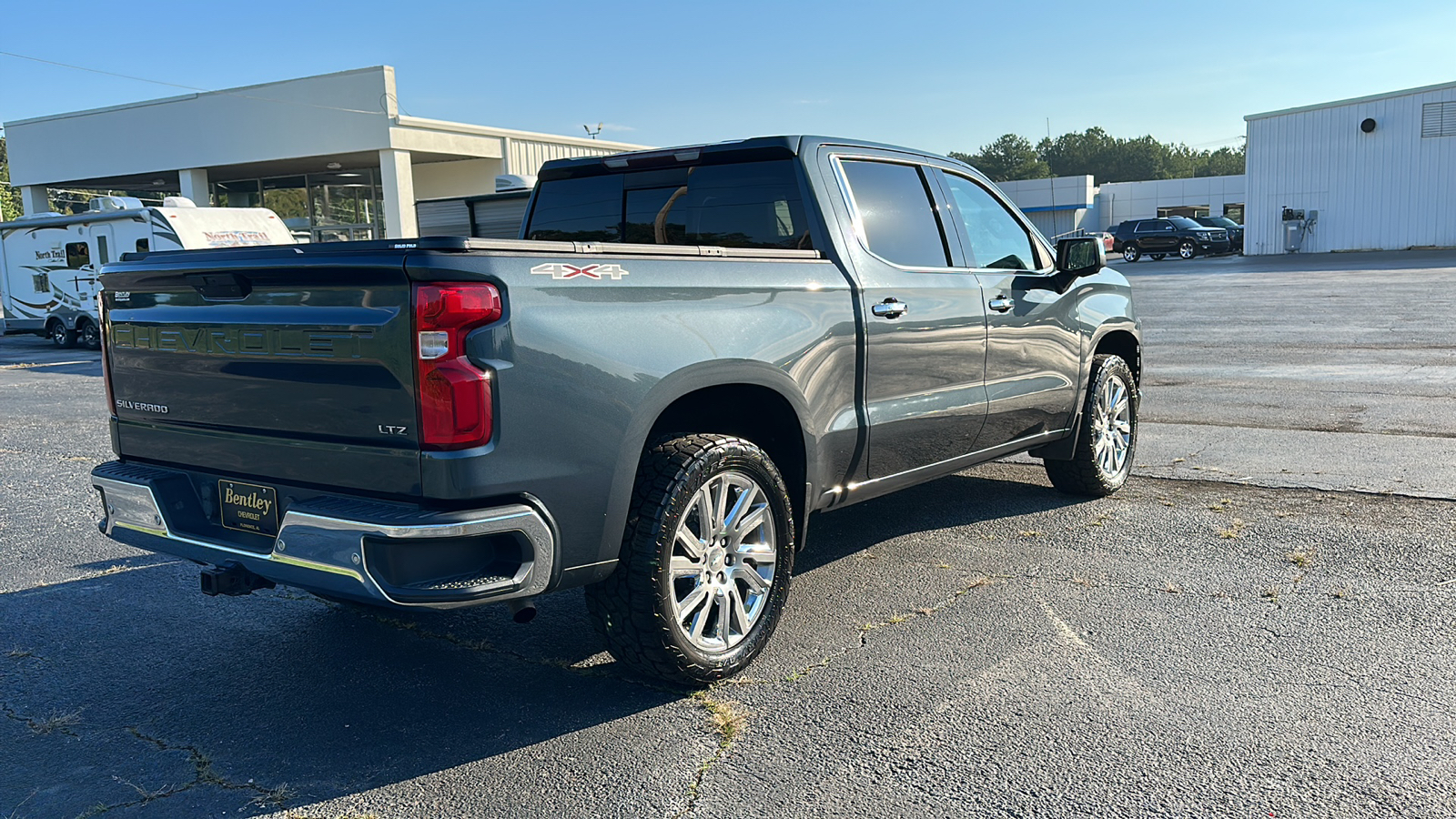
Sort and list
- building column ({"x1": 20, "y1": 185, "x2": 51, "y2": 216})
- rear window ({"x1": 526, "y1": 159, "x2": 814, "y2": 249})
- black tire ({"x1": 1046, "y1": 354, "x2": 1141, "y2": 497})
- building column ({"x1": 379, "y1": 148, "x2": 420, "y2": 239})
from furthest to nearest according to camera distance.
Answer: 1. building column ({"x1": 20, "y1": 185, "x2": 51, "y2": 216})
2. building column ({"x1": 379, "y1": 148, "x2": 420, "y2": 239})
3. black tire ({"x1": 1046, "y1": 354, "x2": 1141, "y2": 497})
4. rear window ({"x1": 526, "y1": 159, "x2": 814, "y2": 249})

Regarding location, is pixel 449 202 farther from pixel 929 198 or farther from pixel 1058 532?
pixel 1058 532

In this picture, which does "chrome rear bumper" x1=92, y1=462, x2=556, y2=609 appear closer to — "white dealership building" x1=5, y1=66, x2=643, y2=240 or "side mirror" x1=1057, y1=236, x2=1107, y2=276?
"side mirror" x1=1057, y1=236, x2=1107, y2=276

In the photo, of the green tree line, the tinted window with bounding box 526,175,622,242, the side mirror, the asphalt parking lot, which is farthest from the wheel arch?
the green tree line

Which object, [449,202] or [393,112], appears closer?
[449,202]

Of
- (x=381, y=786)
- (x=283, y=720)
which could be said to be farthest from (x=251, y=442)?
(x=381, y=786)

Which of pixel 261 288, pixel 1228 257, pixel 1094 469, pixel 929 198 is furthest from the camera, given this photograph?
pixel 1228 257

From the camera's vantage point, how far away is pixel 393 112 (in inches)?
1056

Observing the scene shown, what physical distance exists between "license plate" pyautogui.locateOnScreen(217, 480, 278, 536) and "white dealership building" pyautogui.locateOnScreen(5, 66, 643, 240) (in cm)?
2444

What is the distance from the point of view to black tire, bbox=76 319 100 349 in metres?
21.9

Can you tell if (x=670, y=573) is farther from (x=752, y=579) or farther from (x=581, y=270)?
(x=581, y=270)

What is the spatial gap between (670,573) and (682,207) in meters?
2.02

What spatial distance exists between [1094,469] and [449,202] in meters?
4.38

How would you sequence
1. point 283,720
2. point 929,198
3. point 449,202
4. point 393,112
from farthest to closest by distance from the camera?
point 393,112, point 449,202, point 929,198, point 283,720

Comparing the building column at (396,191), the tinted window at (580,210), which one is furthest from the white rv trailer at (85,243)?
the tinted window at (580,210)
